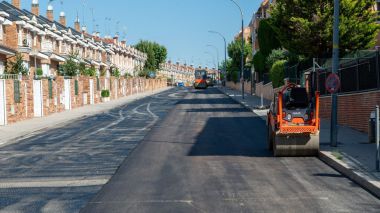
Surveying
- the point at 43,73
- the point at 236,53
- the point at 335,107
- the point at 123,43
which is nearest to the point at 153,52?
the point at 123,43

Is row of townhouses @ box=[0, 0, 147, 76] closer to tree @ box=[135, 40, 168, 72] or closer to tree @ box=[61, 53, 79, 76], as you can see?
tree @ box=[61, 53, 79, 76]

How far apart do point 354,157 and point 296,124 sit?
174 centimetres

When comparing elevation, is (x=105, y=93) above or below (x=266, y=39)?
below

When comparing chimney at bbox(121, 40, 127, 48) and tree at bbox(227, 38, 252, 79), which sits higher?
chimney at bbox(121, 40, 127, 48)

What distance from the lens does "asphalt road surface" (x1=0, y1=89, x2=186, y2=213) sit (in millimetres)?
10266

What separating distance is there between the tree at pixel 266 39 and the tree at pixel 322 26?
16897 millimetres

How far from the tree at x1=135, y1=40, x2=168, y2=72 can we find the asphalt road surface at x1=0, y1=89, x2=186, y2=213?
378ft

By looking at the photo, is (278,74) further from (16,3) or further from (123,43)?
(123,43)

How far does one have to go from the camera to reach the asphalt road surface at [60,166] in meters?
10.3

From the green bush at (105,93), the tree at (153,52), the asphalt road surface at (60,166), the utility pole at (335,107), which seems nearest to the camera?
the asphalt road surface at (60,166)

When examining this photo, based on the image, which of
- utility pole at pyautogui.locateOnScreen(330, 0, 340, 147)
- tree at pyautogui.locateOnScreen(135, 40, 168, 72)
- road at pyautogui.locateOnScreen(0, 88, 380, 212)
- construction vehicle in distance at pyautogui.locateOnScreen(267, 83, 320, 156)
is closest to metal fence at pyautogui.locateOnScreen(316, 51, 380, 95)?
utility pole at pyautogui.locateOnScreen(330, 0, 340, 147)

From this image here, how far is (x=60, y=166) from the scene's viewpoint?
14.7m

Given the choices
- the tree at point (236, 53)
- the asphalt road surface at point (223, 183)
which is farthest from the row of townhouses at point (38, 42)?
the asphalt road surface at point (223, 183)

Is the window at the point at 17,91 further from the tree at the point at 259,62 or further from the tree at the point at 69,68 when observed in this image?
the tree at the point at 259,62
